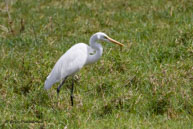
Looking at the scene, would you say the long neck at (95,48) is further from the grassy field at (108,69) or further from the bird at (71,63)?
the grassy field at (108,69)

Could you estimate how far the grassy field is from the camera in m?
5.14

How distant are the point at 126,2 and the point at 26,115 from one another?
19.2 feet

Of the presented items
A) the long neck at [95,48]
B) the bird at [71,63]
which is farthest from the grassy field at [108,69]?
the long neck at [95,48]

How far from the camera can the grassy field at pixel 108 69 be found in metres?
5.14

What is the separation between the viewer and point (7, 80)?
6.23 metres

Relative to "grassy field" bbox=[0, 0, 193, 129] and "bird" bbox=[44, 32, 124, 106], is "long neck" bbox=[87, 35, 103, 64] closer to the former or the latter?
"bird" bbox=[44, 32, 124, 106]

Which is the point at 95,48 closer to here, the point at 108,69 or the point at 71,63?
the point at 71,63

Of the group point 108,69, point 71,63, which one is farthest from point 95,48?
point 108,69

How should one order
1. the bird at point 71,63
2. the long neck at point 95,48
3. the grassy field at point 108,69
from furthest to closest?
the long neck at point 95,48 < the bird at point 71,63 < the grassy field at point 108,69

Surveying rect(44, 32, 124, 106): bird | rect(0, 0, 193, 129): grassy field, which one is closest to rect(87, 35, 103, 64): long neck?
rect(44, 32, 124, 106): bird

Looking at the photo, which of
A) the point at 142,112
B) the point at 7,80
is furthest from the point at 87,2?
the point at 142,112

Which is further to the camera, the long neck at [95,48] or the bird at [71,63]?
the long neck at [95,48]

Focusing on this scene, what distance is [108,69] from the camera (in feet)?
21.6

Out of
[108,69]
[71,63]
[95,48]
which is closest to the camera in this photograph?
[71,63]
